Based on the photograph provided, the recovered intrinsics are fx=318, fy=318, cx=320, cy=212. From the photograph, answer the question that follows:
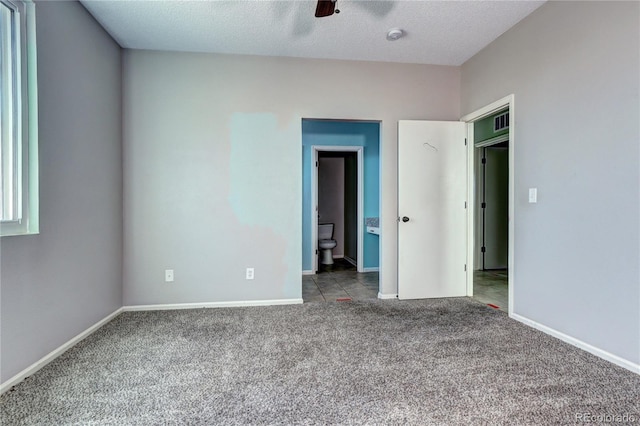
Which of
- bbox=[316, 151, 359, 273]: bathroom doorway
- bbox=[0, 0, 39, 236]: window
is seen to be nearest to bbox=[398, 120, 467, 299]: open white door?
bbox=[316, 151, 359, 273]: bathroom doorway

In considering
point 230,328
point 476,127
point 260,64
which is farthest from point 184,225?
point 476,127

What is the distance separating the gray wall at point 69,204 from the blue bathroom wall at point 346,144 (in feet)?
8.34

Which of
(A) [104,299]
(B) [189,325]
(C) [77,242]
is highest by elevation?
(C) [77,242]

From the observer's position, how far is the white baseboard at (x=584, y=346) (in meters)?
1.94

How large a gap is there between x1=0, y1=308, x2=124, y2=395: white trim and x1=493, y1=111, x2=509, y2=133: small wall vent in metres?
5.21

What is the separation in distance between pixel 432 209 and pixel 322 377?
2320 mm

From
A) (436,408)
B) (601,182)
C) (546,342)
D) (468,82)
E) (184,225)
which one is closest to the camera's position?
(436,408)

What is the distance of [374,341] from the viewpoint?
2.39m

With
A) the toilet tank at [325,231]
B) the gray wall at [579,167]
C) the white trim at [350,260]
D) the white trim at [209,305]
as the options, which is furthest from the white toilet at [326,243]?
the gray wall at [579,167]

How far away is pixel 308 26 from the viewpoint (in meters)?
2.79

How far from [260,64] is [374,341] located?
289 cm

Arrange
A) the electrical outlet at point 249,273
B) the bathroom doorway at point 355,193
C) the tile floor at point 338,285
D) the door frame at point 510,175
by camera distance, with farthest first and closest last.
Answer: the bathroom doorway at point 355,193
the tile floor at point 338,285
the electrical outlet at point 249,273
the door frame at point 510,175

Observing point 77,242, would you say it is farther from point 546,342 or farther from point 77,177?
point 546,342

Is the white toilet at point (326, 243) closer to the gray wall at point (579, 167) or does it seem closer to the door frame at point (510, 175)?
the door frame at point (510, 175)
